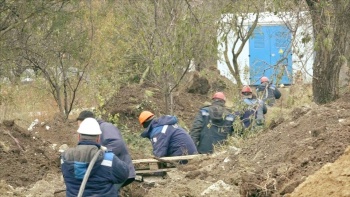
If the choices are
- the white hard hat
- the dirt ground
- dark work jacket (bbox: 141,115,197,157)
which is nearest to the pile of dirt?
the dirt ground

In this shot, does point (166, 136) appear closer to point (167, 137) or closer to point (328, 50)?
point (167, 137)

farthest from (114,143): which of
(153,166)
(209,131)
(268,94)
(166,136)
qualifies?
(268,94)

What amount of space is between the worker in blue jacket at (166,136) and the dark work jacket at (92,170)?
382 cm

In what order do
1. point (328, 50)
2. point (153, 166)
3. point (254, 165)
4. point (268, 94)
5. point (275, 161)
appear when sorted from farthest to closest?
point (268, 94), point (153, 166), point (328, 50), point (254, 165), point (275, 161)

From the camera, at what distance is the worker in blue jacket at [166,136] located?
13.5m

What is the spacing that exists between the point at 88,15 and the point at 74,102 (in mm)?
3109

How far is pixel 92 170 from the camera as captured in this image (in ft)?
31.0

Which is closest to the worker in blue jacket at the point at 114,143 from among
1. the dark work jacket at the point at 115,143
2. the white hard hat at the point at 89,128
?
the dark work jacket at the point at 115,143

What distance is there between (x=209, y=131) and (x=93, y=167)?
21.0 feet

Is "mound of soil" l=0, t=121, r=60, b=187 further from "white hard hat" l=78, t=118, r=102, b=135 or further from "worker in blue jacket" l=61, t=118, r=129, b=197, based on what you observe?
"white hard hat" l=78, t=118, r=102, b=135

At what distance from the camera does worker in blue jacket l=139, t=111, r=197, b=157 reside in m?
13.5

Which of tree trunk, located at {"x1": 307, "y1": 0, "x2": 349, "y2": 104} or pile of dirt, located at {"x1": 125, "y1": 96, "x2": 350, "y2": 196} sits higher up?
tree trunk, located at {"x1": 307, "y1": 0, "x2": 349, "y2": 104}

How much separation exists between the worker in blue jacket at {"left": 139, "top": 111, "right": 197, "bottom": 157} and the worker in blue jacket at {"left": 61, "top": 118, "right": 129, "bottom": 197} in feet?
12.6

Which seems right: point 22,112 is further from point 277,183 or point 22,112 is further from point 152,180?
point 277,183
